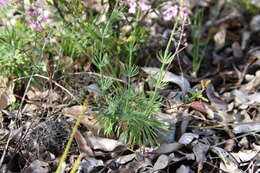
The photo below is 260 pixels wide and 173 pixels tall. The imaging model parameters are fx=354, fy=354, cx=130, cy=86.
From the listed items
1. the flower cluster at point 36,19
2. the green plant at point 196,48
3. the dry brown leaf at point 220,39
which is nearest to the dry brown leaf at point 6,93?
the flower cluster at point 36,19

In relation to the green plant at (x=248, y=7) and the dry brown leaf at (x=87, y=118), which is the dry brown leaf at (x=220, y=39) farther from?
the dry brown leaf at (x=87, y=118)

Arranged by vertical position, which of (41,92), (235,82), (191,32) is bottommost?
(41,92)

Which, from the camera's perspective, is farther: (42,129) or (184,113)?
(184,113)

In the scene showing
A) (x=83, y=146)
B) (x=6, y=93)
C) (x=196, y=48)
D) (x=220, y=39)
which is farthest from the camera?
(x=220, y=39)

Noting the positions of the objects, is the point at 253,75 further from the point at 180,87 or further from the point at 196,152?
the point at 196,152

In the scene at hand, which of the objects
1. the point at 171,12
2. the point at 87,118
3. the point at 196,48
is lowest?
the point at 87,118

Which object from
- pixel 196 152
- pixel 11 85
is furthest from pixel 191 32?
pixel 11 85

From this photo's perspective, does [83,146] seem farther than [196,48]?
No

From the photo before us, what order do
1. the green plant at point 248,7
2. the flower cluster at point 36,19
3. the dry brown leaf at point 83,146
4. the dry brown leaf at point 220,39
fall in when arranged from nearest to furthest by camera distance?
the dry brown leaf at point 83,146, the flower cluster at point 36,19, the dry brown leaf at point 220,39, the green plant at point 248,7

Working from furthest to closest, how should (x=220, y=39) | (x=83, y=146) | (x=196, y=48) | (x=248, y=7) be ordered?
(x=248, y=7) → (x=220, y=39) → (x=196, y=48) → (x=83, y=146)

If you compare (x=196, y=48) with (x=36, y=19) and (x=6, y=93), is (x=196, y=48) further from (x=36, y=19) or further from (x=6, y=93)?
(x=6, y=93)

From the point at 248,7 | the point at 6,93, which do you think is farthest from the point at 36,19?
the point at 248,7
